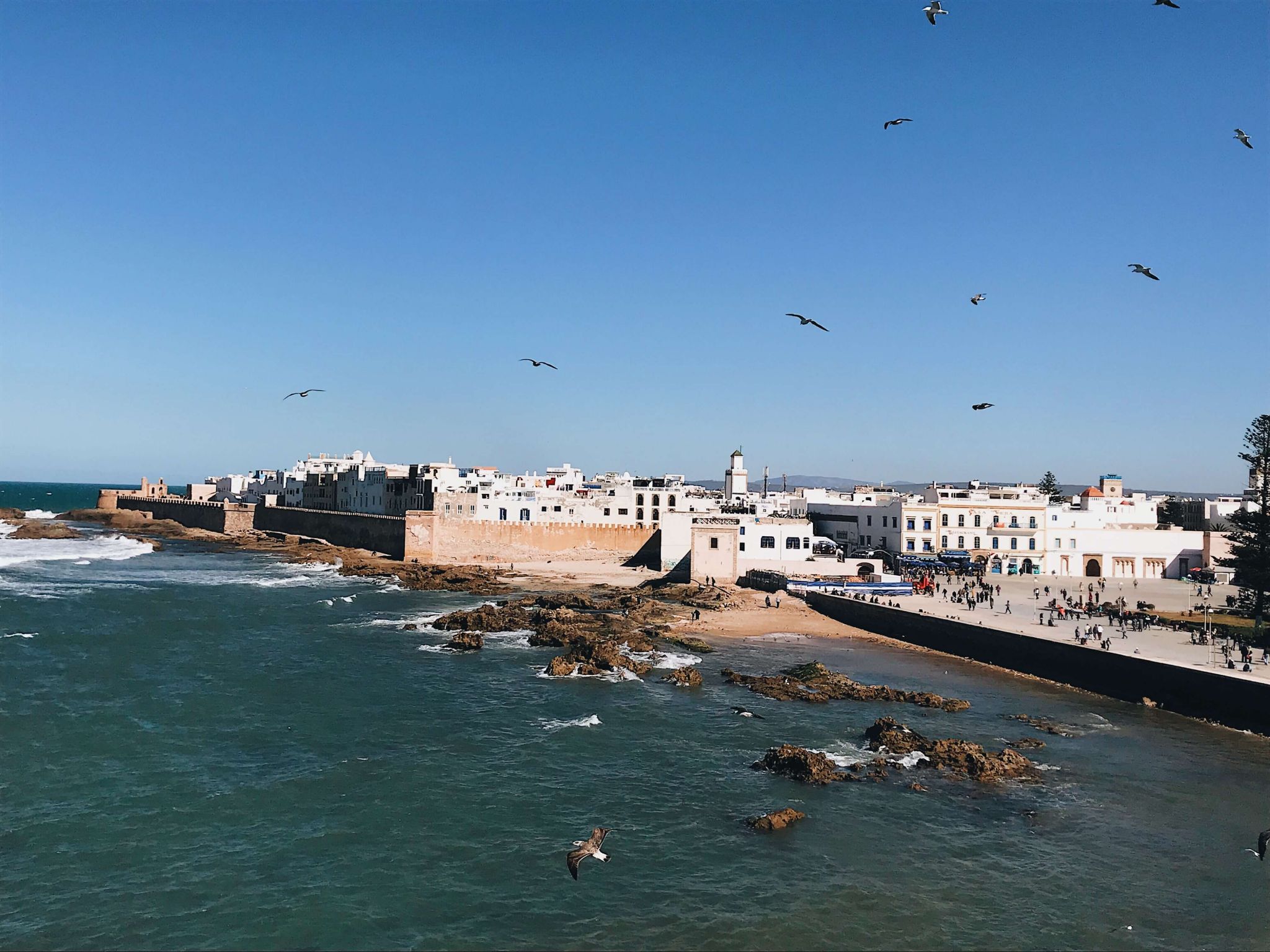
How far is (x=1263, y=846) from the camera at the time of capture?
18.4 m

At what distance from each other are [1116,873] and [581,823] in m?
11.8

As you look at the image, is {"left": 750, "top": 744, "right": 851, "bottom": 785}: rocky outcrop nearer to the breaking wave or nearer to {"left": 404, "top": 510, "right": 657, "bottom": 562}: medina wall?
the breaking wave

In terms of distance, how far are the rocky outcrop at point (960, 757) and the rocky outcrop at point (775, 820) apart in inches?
221

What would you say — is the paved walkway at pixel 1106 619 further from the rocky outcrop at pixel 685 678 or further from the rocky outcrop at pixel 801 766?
the rocky outcrop at pixel 801 766

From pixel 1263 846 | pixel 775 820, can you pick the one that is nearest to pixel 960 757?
pixel 775 820

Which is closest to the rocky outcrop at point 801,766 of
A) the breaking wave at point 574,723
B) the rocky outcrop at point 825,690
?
the breaking wave at point 574,723

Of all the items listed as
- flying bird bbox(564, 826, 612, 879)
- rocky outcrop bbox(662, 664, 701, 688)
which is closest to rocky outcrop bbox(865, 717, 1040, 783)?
rocky outcrop bbox(662, 664, 701, 688)

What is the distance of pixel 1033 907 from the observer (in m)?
17.4

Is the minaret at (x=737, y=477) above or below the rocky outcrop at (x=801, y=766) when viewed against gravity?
above

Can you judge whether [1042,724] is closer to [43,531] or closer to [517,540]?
[517,540]

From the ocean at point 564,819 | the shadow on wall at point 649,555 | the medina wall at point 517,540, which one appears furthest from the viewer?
the medina wall at point 517,540

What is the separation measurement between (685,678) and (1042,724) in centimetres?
1270

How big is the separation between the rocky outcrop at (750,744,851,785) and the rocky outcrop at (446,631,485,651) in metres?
18.9

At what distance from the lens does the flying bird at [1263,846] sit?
18.2m
